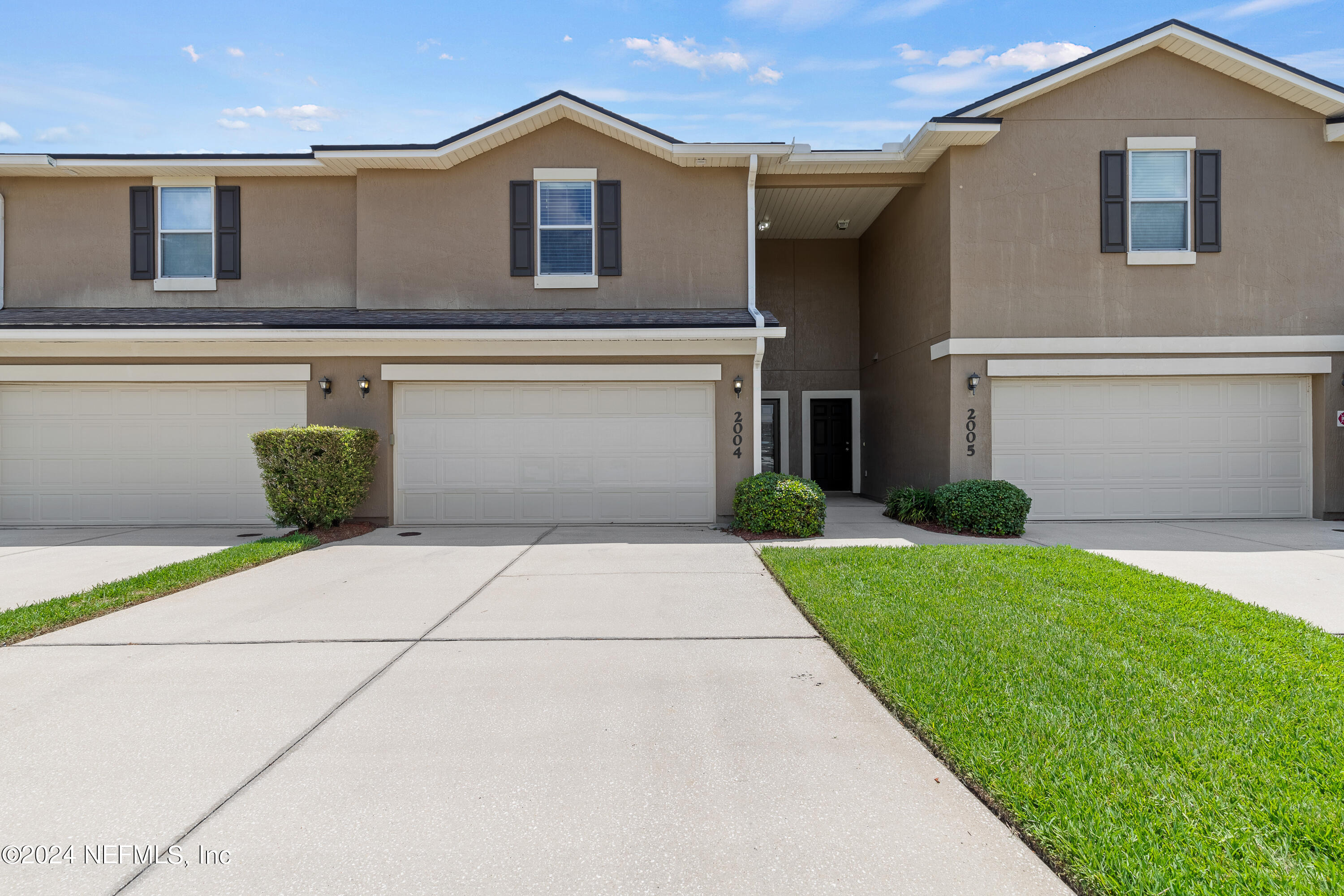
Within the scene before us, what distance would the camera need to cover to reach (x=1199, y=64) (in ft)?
31.1

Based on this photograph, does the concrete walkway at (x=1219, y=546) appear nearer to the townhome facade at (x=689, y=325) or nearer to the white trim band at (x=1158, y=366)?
the townhome facade at (x=689, y=325)

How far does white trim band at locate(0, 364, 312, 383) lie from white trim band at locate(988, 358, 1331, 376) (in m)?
10.8

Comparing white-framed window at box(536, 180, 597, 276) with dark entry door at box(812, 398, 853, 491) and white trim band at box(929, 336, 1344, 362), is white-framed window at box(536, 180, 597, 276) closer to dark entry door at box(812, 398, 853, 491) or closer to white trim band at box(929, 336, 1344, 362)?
white trim band at box(929, 336, 1344, 362)

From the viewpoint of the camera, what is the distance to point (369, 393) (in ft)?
31.6

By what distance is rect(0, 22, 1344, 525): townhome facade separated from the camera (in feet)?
30.9

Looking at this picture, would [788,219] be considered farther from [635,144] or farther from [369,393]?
[369,393]

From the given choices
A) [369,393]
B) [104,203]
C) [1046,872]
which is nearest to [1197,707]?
[1046,872]

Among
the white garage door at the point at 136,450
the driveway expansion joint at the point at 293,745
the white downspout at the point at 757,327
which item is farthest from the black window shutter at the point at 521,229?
the driveway expansion joint at the point at 293,745

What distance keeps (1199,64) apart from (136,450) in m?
17.2

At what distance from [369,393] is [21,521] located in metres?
5.65

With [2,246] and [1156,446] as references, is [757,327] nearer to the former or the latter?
[1156,446]

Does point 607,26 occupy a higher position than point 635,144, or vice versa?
point 607,26

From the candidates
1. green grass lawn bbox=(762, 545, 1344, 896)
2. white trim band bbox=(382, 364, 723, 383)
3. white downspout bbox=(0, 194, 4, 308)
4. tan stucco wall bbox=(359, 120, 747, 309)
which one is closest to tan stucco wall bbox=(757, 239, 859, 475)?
tan stucco wall bbox=(359, 120, 747, 309)

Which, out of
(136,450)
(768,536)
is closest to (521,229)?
(768,536)
